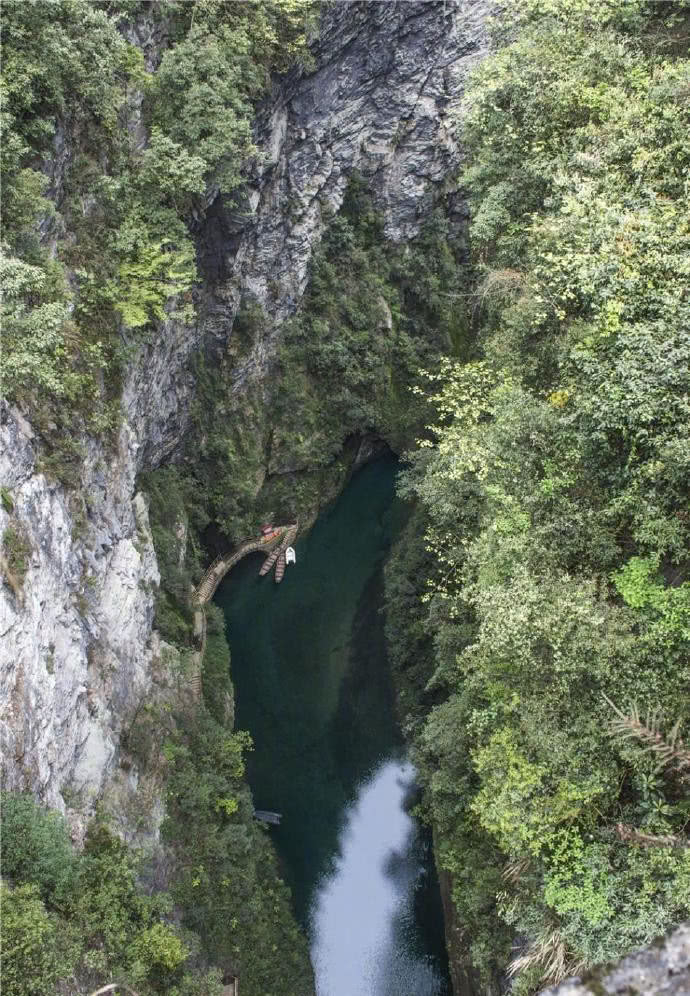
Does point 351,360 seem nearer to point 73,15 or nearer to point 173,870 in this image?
point 73,15

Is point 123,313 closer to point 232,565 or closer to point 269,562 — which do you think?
point 232,565

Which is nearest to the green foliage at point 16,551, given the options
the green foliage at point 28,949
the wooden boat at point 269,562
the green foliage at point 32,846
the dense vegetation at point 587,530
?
the green foliage at point 32,846

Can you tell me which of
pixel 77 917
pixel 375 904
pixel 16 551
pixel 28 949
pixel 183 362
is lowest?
pixel 375 904

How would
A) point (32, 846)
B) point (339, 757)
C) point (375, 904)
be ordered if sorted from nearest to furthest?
point (32, 846), point (375, 904), point (339, 757)

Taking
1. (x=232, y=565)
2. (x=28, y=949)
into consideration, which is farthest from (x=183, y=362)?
(x=28, y=949)

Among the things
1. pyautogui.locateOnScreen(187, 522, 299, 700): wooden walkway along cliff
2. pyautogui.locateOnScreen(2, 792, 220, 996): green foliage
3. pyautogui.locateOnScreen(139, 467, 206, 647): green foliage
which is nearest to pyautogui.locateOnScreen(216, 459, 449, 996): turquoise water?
pyautogui.locateOnScreen(187, 522, 299, 700): wooden walkway along cliff

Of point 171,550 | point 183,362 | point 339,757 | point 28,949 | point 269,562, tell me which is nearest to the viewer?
point 28,949
